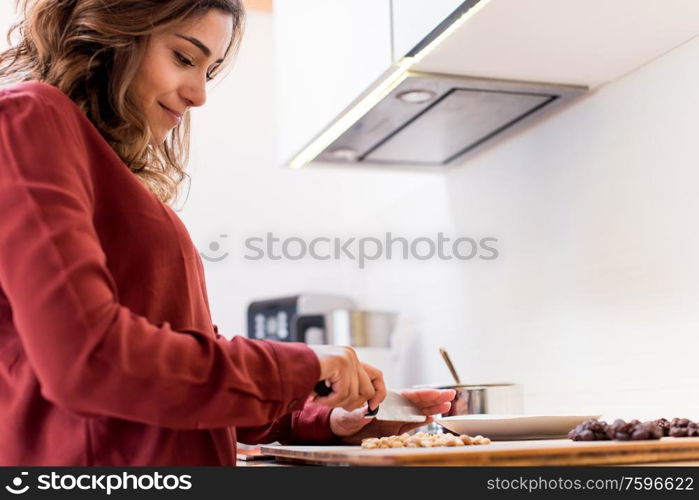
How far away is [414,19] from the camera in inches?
47.7

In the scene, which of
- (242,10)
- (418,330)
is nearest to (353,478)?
(242,10)

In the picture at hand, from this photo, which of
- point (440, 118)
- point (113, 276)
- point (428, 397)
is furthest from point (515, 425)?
point (440, 118)

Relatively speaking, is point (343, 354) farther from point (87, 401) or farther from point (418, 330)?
point (418, 330)

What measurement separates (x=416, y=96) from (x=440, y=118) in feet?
0.52

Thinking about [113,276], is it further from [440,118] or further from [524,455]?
[440,118]

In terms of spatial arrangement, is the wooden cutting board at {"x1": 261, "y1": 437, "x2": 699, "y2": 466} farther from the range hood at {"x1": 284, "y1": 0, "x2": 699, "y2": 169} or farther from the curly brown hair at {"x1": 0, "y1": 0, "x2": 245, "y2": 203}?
the range hood at {"x1": 284, "y1": 0, "x2": 699, "y2": 169}

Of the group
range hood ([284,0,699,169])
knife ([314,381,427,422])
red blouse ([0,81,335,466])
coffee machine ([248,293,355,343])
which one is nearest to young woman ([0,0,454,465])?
red blouse ([0,81,335,466])

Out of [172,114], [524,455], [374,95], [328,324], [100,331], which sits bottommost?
[524,455]

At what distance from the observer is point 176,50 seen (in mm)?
832

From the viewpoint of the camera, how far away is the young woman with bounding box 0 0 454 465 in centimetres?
60

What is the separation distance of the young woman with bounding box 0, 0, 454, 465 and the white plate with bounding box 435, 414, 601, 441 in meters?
0.29

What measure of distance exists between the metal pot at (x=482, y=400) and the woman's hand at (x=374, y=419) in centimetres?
25

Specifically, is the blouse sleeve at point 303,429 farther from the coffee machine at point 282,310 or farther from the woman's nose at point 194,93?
the coffee machine at point 282,310

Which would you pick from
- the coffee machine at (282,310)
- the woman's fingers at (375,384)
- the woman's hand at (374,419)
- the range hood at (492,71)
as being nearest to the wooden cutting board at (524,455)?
the woman's fingers at (375,384)
